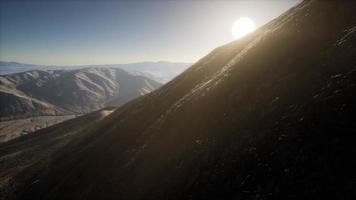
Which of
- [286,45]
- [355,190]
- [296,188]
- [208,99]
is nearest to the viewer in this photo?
[355,190]

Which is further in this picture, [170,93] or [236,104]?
[170,93]

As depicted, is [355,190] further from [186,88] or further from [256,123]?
[186,88]

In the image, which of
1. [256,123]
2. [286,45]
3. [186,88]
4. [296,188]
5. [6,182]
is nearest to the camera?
[296,188]

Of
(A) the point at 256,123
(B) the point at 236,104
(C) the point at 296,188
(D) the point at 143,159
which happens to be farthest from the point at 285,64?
(D) the point at 143,159

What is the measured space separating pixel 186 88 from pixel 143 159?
1986 centimetres

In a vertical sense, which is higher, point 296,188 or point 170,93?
point 170,93

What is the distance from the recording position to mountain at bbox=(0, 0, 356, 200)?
14898 millimetres

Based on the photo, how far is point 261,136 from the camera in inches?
770

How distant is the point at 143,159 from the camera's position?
30594 mm

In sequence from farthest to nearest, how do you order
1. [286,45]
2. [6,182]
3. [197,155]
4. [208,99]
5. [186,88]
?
[6,182] < [186,88] < [208,99] < [286,45] < [197,155]

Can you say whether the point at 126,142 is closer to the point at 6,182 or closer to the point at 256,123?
the point at 256,123

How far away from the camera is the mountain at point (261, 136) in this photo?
14.9 metres

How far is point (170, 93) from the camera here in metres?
48.2

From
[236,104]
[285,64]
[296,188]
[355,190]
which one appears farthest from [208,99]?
[355,190]
